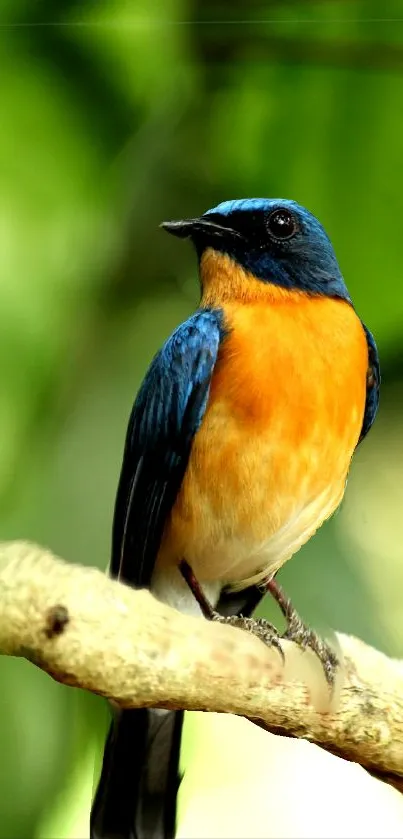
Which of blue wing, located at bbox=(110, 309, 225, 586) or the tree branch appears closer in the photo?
the tree branch

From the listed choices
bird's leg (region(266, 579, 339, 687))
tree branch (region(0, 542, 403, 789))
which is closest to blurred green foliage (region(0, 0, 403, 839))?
bird's leg (region(266, 579, 339, 687))

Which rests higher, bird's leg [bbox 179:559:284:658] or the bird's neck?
the bird's neck

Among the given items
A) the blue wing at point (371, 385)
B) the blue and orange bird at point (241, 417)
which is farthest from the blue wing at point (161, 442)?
the blue wing at point (371, 385)

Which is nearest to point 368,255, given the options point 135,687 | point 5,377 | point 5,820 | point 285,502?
point 285,502

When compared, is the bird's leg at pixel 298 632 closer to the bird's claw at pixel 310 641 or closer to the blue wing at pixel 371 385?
the bird's claw at pixel 310 641

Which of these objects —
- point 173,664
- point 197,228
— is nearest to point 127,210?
point 197,228

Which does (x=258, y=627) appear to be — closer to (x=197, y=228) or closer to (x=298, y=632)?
(x=298, y=632)

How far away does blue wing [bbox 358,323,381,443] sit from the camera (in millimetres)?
1110

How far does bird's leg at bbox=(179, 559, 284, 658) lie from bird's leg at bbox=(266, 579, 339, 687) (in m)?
0.04

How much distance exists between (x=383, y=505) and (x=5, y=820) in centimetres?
55

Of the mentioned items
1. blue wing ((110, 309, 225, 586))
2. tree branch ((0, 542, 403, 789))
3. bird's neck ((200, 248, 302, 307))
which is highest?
bird's neck ((200, 248, 302, 307))

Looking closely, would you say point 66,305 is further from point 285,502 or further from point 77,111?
point 285,502

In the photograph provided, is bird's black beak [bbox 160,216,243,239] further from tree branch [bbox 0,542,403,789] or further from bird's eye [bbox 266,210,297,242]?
tree branch [bbox 0,542,403,789]

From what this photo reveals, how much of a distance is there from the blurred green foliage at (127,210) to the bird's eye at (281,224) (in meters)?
0.04
